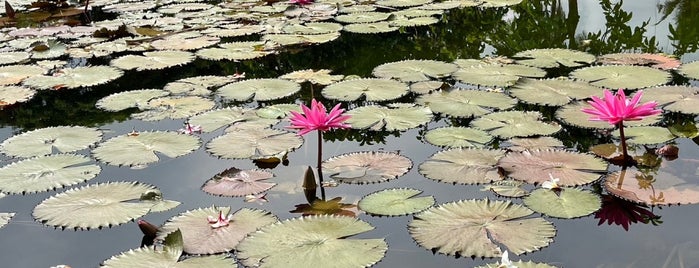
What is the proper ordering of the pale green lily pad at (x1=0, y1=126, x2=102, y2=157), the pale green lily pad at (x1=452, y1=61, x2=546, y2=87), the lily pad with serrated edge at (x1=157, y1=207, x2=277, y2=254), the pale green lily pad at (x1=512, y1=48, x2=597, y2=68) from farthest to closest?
the pale green lily pad at (x1=512, y1=48, x2=597, y2=68) < the pale green lily pad at (x1=452, y1=61, x2=546, y2=87) < the pale green lily pad at (x1=0, y1=126, x2=102, y2=157) < the lily pad with serrated edge at (x1=157, y1=207, x2=277, y2=254)

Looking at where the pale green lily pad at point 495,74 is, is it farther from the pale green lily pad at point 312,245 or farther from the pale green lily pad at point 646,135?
the pale green lily pad at point 312,245

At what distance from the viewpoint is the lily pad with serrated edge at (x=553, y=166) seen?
2.81 metres

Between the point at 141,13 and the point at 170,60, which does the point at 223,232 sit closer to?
the point at 170,60

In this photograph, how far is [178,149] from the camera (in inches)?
133

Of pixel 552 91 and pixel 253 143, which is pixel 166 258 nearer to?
pixel 253 143

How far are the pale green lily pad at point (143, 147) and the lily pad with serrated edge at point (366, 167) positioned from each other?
0.75 m

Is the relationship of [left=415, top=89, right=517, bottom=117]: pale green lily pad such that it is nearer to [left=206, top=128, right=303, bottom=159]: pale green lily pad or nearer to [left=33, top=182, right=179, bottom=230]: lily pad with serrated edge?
[left=206, top=128, right=303, bottom=159]: pale green lily pad

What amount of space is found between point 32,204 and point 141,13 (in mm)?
4702

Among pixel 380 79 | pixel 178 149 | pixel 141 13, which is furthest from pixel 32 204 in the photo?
pixel 141 13

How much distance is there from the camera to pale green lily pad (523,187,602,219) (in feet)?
8.36

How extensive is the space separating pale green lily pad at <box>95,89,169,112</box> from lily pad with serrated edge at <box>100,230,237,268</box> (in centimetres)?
191

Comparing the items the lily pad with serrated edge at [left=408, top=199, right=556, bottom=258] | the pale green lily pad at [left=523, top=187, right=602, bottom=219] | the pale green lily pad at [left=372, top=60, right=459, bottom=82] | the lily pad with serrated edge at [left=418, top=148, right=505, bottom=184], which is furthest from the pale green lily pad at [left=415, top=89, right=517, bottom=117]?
the lily pad with serrated edge at [left=408, top=199, right=556, bottom=258]

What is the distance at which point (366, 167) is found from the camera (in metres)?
3.06

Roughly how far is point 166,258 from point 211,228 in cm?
25
